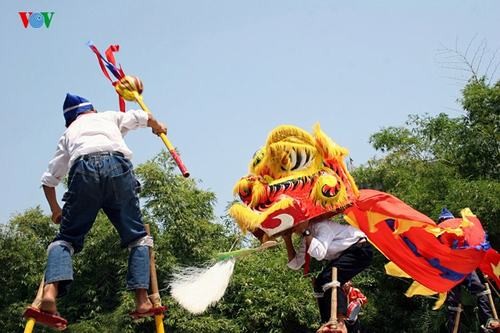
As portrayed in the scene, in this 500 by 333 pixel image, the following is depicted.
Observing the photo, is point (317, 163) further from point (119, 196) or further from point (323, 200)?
point (119, 196)

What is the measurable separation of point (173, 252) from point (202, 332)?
1529mm

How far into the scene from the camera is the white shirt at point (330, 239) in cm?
401

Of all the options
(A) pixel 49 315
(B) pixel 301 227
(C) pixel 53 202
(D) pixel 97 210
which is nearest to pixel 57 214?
(C) pixel 53 202

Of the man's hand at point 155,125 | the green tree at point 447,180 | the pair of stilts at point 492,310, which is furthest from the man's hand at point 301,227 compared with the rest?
the green tree at point 447,180

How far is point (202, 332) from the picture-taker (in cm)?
1019

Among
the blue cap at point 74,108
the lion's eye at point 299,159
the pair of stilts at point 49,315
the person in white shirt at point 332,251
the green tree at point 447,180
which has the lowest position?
the pair of stilts at point 49,315

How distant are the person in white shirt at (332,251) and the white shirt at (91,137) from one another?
124 cm

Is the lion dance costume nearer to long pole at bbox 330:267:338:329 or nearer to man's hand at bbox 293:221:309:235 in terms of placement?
man's hand at bbox 293:221:309:235

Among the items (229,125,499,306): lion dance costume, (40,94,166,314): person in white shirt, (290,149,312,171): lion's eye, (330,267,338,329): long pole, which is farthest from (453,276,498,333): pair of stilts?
(40,94,166,314): person in white shirt

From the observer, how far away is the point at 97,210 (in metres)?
3.09

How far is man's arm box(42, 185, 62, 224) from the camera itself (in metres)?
3.31

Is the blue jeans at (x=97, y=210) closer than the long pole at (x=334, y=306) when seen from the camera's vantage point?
Yes

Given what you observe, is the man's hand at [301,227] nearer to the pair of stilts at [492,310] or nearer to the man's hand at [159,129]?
the man's hand at [159,129]

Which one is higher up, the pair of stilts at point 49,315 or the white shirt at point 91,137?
the white shirt at point 91,137
